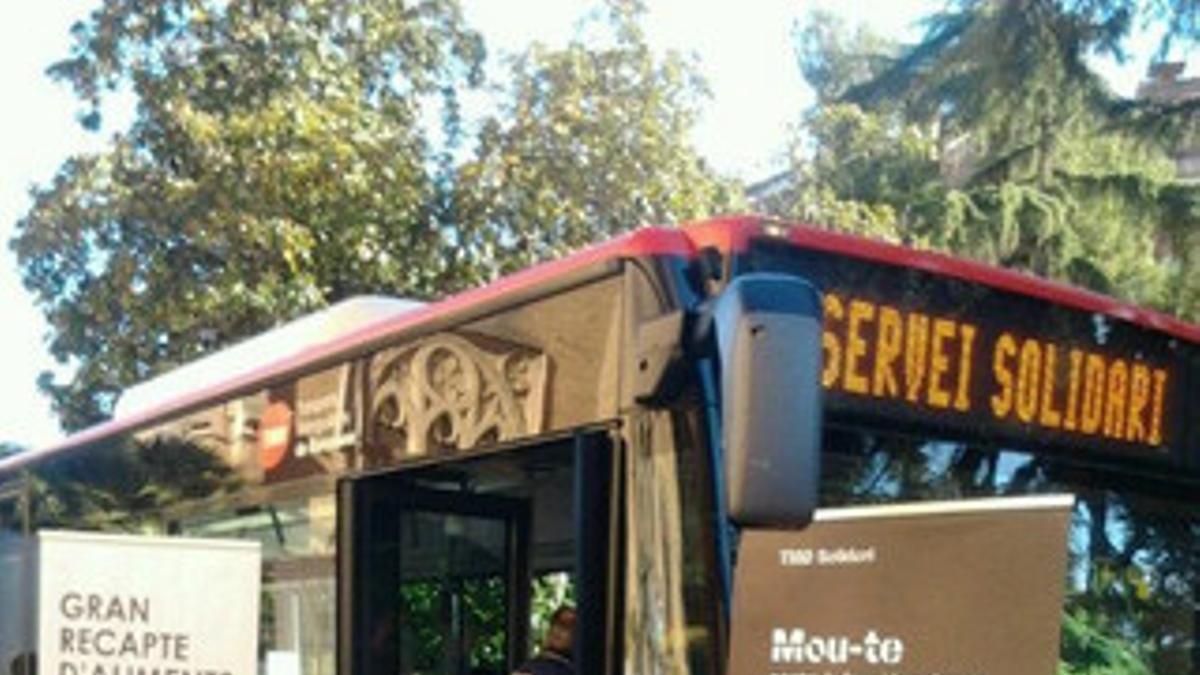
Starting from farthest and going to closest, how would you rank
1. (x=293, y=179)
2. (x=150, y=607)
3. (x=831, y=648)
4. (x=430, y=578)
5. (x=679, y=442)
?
1. (x=293, y=179)
2. (x=150, y=607)
3. (x=430, y=578)
4. (x=679, y=442)
5. (x=831, y=648)

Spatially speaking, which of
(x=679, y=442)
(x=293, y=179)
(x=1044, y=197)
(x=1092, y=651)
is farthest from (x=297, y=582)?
(x=1044, y=197)

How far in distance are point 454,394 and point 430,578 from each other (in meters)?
0.56

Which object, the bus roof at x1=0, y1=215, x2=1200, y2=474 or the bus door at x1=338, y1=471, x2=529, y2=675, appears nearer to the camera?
the bus roof at x1=0, y1=215, x2=1200, y2=474

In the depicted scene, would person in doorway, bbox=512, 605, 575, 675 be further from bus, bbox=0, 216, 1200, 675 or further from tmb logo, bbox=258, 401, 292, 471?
tmb logo, bbox=258, 401, 292, 471

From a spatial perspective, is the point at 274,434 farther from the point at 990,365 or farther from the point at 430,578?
the point at 990,365

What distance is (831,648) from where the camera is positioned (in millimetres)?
3232

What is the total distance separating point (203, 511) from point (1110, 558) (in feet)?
10.1

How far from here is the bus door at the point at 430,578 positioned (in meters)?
4.44

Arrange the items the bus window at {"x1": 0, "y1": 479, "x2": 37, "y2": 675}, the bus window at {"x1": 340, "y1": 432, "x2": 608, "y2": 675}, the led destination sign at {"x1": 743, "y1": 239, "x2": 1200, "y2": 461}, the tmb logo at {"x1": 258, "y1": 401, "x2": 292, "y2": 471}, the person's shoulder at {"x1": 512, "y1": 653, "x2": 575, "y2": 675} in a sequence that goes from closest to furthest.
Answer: the led destination sign at {"x1": 743, "y1": 239, "x2": 1200, "y2": 461}, the person's shoulder at {"x1": 512, "y1": 653, "x2": 575, "y2": 675}, the bus window at {"x1": 340, "y1": 432, "x2": 608, "y2": 675}, the tmb logo at {"x1": 258, "y1": 401, "x2": 292, "y2": 471}, the bus window at {"x1": 0, "y1": 479, "x2": 37, "y2": 675}

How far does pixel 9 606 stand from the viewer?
23.3 ft

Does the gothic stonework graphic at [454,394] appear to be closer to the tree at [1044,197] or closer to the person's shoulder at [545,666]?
the person's shoulder at [545,666]

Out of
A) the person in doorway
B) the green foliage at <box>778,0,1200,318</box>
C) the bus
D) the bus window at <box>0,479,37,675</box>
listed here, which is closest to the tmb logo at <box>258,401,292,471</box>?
the bus

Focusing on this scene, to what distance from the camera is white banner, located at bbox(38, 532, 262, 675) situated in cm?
486

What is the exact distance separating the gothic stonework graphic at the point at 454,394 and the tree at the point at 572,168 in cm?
1065
